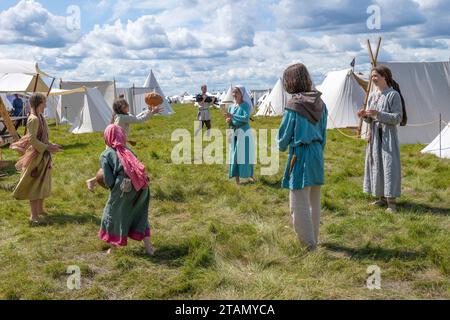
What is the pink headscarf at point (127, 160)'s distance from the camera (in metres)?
4.44

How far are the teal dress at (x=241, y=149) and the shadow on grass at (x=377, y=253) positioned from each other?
3165mm

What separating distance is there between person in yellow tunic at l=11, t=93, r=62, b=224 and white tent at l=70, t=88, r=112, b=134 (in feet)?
38.3

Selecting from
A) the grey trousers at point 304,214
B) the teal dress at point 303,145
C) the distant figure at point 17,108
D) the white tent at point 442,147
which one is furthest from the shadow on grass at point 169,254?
the distant figure at point 17,108

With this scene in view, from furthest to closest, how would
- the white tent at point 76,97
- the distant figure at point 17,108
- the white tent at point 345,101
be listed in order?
the white tent at point 76,97, the distant figure at point 17,108, the white tent at point 345,101

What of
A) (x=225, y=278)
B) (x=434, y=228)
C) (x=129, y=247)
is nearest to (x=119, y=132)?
(x=129, y=247)

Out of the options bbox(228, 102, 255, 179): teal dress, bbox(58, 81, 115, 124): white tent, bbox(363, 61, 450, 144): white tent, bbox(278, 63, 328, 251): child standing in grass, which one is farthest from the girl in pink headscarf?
bbox(58, 81, 115, 124): white tent

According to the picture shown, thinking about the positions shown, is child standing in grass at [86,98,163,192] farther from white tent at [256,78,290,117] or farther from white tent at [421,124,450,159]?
white tent at [256,78,290,117]

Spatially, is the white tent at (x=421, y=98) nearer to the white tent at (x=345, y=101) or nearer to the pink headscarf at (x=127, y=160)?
the white tent at (x=345, y=101)

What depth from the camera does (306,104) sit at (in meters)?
4.23

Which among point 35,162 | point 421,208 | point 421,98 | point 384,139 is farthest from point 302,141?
point 421,98

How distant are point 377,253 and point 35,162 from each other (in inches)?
149

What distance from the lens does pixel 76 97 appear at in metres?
21.2
